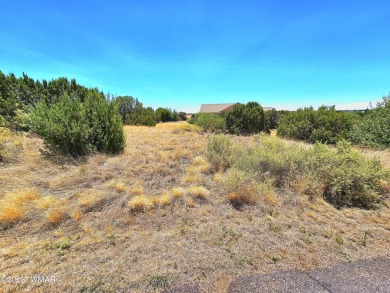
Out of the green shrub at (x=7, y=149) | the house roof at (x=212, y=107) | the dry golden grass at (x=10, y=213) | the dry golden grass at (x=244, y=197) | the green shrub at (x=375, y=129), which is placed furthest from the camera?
the house roof at (x=212, y=107)

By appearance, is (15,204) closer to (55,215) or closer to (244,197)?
(55,215)

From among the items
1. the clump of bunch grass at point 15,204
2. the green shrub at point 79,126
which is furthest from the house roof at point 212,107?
the clump of bunch grass at point 15,204

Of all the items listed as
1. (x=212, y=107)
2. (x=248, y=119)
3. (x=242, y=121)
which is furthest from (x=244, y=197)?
(x=212, y=107)

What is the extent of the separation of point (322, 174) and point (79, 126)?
20.3 feet

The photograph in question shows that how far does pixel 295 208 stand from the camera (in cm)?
339

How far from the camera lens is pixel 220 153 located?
18.9 ft

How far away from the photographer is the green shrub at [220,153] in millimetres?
5246

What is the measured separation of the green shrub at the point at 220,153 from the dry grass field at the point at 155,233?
0.89m

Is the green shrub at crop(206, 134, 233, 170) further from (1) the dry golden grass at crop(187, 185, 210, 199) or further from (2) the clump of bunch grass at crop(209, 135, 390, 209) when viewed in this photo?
(1) the dry golden grass at crop(187, 185, 210, 199)

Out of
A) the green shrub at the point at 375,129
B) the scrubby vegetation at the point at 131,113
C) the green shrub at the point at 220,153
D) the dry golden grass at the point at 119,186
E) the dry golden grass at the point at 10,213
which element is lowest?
the dry golden grass at the point at 10,213

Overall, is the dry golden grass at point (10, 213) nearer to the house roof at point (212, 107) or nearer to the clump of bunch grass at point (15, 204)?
the clump of bunch grass at point (15, 204)

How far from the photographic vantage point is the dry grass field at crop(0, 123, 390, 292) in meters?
2.03

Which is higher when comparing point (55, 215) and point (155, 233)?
point (55, 215)

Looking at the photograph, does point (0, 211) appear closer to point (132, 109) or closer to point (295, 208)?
point (295, 208)
